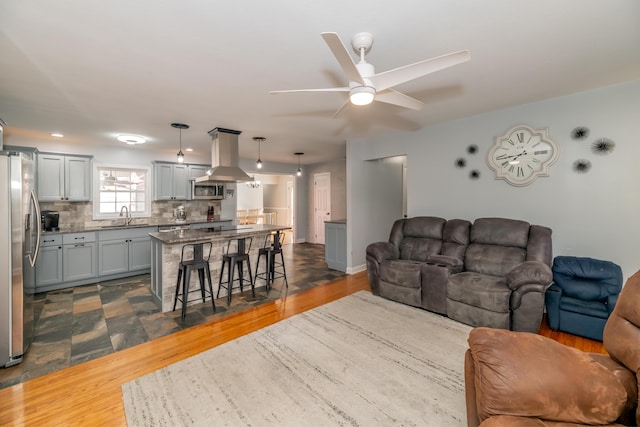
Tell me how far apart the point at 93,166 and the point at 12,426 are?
185 inches

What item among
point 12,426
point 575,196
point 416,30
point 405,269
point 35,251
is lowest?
Answer: point 12,426

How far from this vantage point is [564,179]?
3182 millimetres

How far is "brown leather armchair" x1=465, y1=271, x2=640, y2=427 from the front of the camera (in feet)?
3.71

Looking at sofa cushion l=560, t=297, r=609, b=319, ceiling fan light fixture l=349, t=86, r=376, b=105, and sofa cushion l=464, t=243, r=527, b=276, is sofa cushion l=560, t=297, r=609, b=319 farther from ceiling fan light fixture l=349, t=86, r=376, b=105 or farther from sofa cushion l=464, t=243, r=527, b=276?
ceiling fan light fixture l=349, t=86, r=376, b=105

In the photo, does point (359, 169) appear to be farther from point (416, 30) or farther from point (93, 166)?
point (93, 166)

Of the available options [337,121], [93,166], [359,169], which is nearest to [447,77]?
[337,121]

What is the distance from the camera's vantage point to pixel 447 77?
253cm

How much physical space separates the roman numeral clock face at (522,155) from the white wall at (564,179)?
0.23 ft

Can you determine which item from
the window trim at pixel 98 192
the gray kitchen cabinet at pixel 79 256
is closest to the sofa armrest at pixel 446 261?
the gray kitchen cabinet at pixel 79 256

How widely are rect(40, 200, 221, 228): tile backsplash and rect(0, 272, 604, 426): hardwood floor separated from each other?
12.2 feet

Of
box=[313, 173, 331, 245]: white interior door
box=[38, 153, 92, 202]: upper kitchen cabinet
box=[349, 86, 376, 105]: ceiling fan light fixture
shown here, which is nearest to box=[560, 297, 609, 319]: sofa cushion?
box=[349, 86, 376, 105]: ceiling fan light fixture

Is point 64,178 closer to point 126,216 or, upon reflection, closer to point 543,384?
point 126,216

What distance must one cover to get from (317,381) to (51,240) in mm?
4779

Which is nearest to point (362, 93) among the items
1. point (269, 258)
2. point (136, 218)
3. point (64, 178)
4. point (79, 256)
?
point (269, 258)
